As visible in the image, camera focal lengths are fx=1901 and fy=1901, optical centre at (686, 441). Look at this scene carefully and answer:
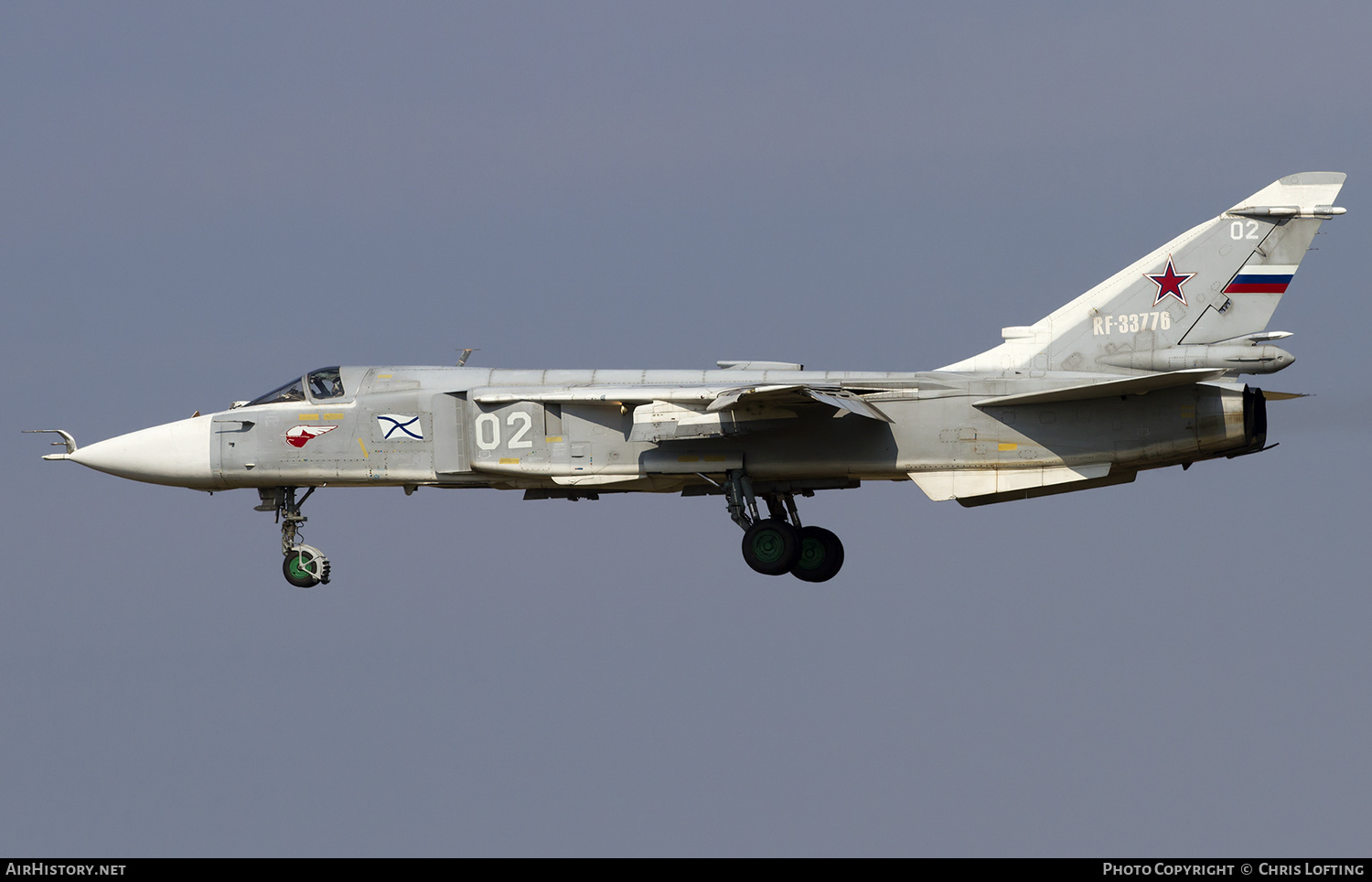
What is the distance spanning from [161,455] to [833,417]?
9788 millimetres

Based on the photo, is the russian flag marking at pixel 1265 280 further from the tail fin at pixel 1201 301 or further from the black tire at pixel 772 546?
the black tire at pixel 772 546

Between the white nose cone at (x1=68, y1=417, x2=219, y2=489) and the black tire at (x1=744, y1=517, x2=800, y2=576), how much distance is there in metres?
7.85

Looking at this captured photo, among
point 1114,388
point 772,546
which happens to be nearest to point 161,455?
point 772,546

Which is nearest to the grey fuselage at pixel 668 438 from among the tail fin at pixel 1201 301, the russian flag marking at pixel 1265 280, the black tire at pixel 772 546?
the tail fin at pixel 1201 301

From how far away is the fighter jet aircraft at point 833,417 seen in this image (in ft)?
81.0

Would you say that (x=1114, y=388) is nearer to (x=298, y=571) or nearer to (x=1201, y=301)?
(x=1201, y=301)

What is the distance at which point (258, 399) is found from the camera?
90.3 feet

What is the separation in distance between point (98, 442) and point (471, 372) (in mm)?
5812

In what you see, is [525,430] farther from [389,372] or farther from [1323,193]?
[1323,193]

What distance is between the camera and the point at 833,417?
83.4 ft

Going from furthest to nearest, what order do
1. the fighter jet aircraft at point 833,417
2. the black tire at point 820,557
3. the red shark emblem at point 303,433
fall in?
the black tire at point 820,557, the red shark emblem at point 303,433, the fighter jet aircraft at point 833,417

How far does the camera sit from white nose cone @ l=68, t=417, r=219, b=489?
2736 centimetres

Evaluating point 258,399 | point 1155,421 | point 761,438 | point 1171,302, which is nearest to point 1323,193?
point 1171,302
